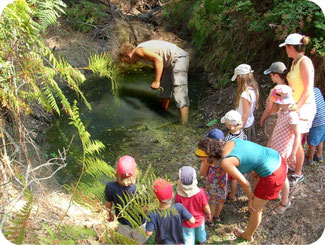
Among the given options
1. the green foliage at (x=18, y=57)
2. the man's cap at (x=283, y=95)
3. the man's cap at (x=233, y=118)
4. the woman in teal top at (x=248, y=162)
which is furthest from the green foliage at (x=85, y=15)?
the woman in teal top at (x=248, y=162)

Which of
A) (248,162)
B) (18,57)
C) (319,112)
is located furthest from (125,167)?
(319,112)

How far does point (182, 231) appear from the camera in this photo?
2.73 metres

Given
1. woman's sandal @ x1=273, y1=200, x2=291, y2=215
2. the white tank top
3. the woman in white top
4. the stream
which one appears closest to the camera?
woman's sandal @ x1=273, y1=200, x2=291, y2=215

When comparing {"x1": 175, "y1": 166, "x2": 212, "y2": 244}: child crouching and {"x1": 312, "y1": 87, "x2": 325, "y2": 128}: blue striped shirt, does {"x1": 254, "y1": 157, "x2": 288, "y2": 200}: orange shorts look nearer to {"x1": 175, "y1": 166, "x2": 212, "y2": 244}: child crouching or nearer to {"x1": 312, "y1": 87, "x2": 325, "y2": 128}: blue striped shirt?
{"x1": 175, "y1": 166, "x2": 212, "y2": 244}: child crouching

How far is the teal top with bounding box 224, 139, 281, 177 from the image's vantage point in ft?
8.91

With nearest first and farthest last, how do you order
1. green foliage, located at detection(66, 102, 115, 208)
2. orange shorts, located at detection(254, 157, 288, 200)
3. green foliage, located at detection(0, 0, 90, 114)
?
green foliage, located at detection(66, 102, 115, 208), green foliage, located at detection(0, 0, 90, 114), orange shorts, located at detection(254, 157, 288, 200)

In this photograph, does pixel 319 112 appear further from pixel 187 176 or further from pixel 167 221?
pixel 167 221

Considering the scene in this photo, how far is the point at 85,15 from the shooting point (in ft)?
27.6

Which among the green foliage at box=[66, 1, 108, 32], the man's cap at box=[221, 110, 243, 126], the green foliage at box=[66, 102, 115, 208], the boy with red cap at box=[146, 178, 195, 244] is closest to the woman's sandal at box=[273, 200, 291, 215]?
the man's cap at box=[221, 110, 243, 126]

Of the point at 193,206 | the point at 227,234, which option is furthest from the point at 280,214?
the point at 193,206

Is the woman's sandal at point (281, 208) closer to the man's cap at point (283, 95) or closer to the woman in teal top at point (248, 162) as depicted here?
the woman in teal top at point (248, 162)

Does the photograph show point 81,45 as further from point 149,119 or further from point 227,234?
point 227,234

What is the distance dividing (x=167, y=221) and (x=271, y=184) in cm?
105

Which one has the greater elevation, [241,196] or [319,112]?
[319,112]
